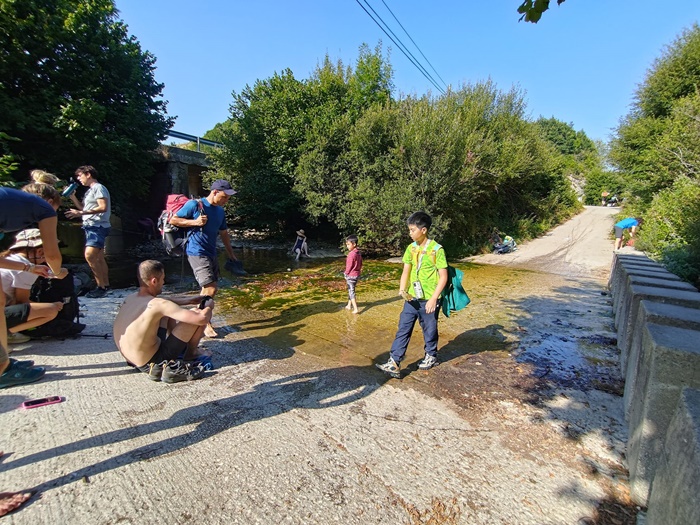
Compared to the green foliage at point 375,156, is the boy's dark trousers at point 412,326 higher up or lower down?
lower down

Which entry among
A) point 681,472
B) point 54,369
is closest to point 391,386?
point 681,472

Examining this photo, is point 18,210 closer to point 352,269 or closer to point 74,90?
point 352,269

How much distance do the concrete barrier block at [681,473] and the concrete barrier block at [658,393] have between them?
655 millimetres

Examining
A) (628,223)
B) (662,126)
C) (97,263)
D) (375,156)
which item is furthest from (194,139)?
(662,126)

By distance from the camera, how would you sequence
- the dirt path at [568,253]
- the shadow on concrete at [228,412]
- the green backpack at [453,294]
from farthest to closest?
the dirt path at [568,253], the green backpack at [453,294], the shadow on concrete at [228,412]

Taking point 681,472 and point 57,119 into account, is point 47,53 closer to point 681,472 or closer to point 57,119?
point 57,119

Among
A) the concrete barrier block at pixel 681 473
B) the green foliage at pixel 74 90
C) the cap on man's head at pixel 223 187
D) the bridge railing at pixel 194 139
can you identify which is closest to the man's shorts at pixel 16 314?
the cap on man's head at pixel 223 187

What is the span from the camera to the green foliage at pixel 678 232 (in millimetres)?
7551

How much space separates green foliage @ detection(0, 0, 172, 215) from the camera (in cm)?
971

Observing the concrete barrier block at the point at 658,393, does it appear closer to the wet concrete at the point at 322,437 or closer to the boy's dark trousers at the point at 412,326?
the wet concrete at the point at 322,437

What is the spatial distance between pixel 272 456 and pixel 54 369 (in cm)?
253

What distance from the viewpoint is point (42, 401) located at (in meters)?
2.88

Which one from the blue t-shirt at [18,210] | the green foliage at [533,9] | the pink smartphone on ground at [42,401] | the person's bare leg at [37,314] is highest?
the green foliage at [533,9]

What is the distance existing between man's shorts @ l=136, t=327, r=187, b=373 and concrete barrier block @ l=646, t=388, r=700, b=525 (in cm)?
342
